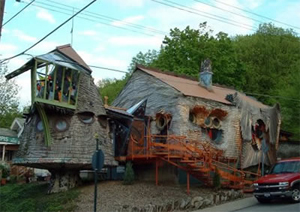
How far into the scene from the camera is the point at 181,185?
21641mm

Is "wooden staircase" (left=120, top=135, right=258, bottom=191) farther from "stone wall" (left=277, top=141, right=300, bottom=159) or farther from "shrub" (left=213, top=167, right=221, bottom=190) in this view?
"stone wall" (left=277, top=141, right=300, bottom=159)

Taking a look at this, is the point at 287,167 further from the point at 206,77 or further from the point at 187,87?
the point at 206,77

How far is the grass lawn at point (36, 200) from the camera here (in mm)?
18125

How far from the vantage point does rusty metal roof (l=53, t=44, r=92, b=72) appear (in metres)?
21.2

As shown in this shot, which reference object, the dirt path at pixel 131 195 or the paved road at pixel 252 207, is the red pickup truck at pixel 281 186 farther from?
the dirt path at pixel 131 195

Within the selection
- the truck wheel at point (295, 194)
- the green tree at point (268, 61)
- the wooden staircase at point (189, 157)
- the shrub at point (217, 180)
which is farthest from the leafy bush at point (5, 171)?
the green tree at point (268, 61)

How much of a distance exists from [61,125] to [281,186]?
10.5 m

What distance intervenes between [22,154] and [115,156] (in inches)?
191

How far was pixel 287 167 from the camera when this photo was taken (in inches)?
727

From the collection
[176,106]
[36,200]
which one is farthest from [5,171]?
[176,106]

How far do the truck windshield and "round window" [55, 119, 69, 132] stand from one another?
9965 millimetres

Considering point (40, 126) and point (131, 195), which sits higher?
point (40, 126)

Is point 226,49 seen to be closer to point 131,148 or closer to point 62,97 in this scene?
point 131,148

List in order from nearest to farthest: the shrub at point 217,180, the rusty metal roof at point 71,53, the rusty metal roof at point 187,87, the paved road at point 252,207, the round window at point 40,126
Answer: the paved road at point 252,207 → the shrub at point 217,180 → the round window at point 40,126 → the rusty metal roof at point 71,53 → the rusty metal roof at point 187,87
